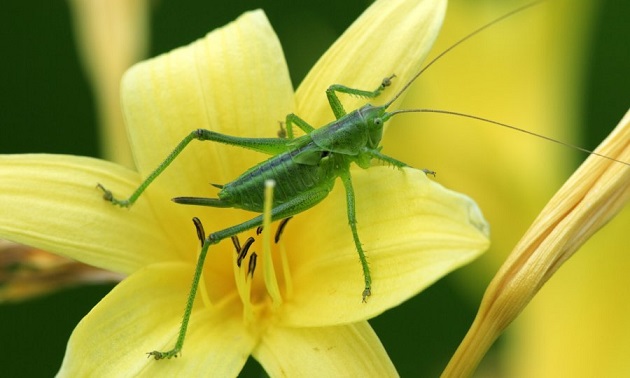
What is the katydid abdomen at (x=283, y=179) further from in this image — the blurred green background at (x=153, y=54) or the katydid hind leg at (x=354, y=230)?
the blurred green background at (x=153, y=54)

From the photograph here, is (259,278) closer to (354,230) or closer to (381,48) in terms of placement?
(354,230)

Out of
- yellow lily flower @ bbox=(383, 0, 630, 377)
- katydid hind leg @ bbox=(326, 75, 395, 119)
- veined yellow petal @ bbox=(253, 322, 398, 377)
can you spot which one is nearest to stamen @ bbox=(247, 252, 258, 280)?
veined yellow petal @ bbox=(253, 322, 398, 377)


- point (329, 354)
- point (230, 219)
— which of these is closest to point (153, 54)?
point (230, 219)

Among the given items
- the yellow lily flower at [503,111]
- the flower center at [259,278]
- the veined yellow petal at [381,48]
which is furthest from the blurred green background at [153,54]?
the veined yellow petal at [381,48]

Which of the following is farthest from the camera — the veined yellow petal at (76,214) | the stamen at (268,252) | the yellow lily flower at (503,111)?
the yellow lily flower at (503,111)

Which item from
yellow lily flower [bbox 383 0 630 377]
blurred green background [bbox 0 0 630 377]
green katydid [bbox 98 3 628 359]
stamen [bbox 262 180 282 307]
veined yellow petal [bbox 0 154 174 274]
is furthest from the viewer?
blurred green background [bbox 0 0 630 377]

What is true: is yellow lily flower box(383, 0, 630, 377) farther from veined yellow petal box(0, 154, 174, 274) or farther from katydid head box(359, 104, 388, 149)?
veined yellow petal box(0, 154, 174, 274)

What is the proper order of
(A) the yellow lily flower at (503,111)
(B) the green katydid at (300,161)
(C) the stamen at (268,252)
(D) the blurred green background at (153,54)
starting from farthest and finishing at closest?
(D) the blurred green background at (153,54) < (A) the yellow lily flower at (503,111) < (B) the green katydid at (300,161) < (C) the stamen at (268,252)
